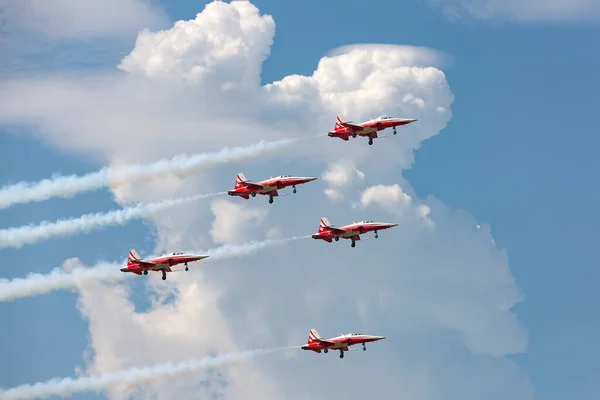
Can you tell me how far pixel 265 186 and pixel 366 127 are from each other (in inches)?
778

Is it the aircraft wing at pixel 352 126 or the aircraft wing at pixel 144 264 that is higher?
the aircraft wing at pixel 352 126

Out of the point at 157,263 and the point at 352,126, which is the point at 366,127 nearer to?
the point at 352,126

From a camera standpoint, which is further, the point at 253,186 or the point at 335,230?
the point at 335,230

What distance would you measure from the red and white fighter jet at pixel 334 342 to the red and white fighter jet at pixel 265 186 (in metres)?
26.6

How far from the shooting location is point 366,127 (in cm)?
15238

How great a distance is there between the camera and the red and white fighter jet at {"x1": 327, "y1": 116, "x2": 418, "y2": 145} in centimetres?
15125

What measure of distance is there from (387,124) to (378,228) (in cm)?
1895

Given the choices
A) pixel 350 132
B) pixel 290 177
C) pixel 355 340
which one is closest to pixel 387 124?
pixel 350 132

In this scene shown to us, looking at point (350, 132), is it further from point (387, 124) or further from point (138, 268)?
point (138, 268)

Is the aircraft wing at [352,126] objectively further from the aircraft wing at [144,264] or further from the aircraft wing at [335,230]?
the aircraft wing at [144,264]

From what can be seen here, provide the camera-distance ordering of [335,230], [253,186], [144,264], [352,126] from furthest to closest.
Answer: [335,230], [352,126], [144,264], [253,186]

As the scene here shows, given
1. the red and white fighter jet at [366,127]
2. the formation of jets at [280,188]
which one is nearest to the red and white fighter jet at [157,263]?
the formation of jets at [280,188]

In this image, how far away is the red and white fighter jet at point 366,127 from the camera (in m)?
151

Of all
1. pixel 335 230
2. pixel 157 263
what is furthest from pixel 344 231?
pixel 157 263
